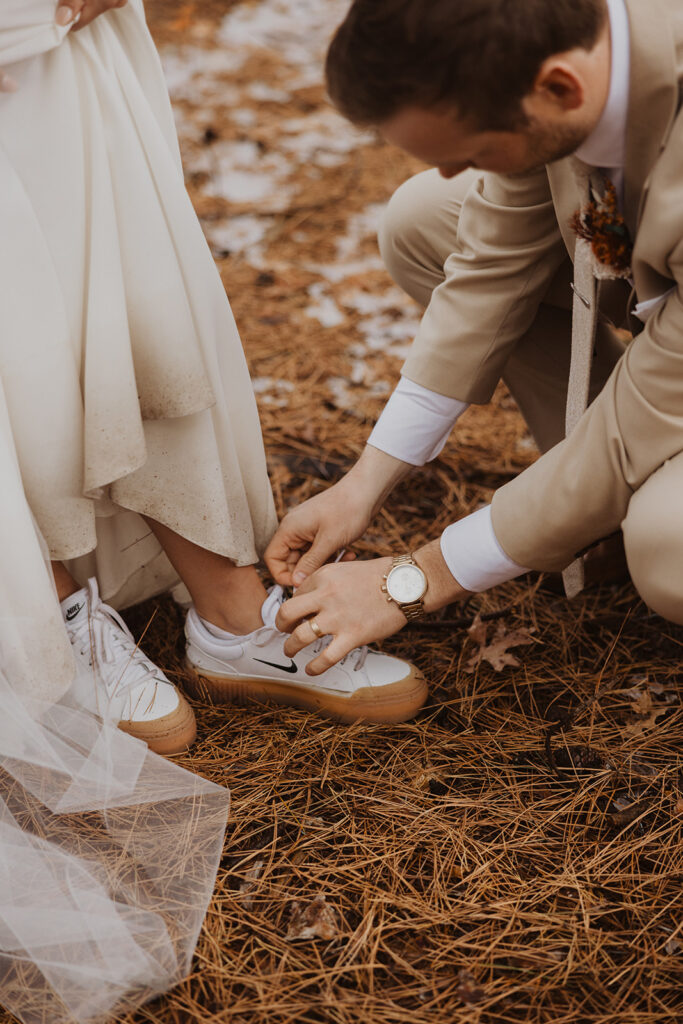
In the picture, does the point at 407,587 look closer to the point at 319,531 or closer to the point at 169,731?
the point at 319,531

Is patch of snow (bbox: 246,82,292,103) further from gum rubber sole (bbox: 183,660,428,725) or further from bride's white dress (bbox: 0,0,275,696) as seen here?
gum rubber sole (bbox: 183,660,428,725)

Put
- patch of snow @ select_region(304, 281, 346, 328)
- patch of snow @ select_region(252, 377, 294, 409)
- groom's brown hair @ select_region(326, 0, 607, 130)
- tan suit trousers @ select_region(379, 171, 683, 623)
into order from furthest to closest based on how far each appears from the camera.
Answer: patch of snow @ select_region(304, 281, 346, 328) < patch of snow @ select_region(252, 377, 294, 409) < tan suit trousers @ select_region(379, 171, 683, 623) < groom's brown hair @ select_region(326, 0, 607, 130)

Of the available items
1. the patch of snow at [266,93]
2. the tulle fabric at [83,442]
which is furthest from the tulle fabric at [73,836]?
the patch of snow at [266,93]

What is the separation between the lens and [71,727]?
1.49m

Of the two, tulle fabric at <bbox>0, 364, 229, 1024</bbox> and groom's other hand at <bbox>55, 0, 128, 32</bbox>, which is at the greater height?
groom's other hand at <bbox>55, 0, 128, 32</bbox>

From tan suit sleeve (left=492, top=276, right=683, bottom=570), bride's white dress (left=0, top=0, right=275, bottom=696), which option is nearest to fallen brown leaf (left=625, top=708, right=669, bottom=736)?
tan suit sleeve (left=492, top=276, right=683, bottom=570)

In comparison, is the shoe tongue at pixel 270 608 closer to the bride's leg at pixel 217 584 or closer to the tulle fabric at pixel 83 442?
the bride's leg at pixel 217 584

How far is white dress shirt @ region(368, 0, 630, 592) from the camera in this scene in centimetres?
121

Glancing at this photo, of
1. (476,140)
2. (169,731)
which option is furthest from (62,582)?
(476,140)

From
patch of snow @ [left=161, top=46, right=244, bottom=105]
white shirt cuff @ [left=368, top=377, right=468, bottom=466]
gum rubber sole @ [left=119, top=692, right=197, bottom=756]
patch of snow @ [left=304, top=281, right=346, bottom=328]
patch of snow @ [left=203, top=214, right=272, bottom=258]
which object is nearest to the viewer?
gum rubber sole @ [left=119, top=692, right=197, bottom=756]

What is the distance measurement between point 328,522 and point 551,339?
67cm

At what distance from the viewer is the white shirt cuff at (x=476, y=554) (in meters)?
1.55

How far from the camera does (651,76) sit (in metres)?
1.20

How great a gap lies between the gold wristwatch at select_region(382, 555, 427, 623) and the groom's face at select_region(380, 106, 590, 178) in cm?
67
